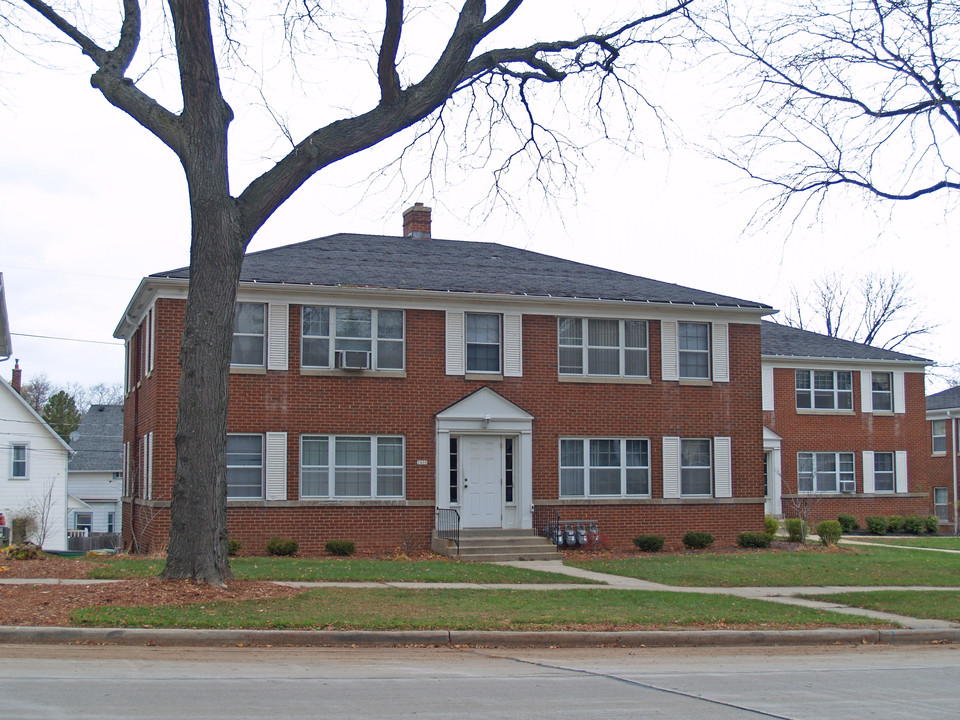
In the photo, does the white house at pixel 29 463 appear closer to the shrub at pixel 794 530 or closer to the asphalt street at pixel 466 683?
the shrub at pixel 794 530

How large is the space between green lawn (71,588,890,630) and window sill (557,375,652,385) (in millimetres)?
9476

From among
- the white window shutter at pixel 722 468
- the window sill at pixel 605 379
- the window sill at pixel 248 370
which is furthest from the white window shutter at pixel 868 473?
the window sill at pixel 248 370

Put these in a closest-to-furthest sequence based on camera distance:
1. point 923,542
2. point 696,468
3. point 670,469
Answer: point 670,469, point 696,468, point 923,542

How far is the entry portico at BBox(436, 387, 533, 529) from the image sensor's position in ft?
76.7

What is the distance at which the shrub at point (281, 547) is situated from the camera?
70.3ft

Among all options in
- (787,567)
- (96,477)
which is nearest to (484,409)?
(787,567)

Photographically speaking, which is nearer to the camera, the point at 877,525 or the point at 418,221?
the point at 418,221

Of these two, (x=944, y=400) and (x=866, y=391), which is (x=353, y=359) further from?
(x=944, y=400)

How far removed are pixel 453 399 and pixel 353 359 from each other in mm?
2531

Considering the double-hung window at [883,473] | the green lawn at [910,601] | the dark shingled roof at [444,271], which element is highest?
the dark shingled roof at [444,271]

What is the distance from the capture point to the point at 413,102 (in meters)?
14.9

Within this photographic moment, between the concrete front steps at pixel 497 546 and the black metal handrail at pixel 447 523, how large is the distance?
0.17 m

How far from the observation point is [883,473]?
36062 millimetres

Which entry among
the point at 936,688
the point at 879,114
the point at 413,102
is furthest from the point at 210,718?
the point at 879,114
